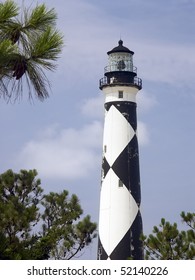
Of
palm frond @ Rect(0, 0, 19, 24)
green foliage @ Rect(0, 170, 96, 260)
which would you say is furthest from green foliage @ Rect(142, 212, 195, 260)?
palm frond @ Rect(0, 0, 19, 24)

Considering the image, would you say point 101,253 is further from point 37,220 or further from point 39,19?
point 39,19

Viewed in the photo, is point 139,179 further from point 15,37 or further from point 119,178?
point 15,37

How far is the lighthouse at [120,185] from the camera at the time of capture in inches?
1088

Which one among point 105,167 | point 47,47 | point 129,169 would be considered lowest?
point 47,47

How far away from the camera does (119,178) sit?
27.8 metres

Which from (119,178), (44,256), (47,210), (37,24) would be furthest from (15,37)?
(119,178)

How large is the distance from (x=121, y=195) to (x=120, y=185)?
0.39m

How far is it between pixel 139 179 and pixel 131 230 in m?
2.03

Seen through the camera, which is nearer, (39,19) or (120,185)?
(39,19)

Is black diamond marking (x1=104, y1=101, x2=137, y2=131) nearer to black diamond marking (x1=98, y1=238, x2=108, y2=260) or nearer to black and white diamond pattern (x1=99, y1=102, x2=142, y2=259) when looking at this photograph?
black and white diamond pattern (x1=99, y1=102, x2=142, y2=259)

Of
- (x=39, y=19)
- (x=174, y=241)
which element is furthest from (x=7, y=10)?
(x=174, y=241)

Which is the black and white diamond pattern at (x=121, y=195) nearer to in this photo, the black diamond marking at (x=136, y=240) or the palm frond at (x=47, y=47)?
the black diamond marking at (x=136, y=240)

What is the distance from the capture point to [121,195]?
2780 cm

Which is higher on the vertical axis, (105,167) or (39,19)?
(105,167)
